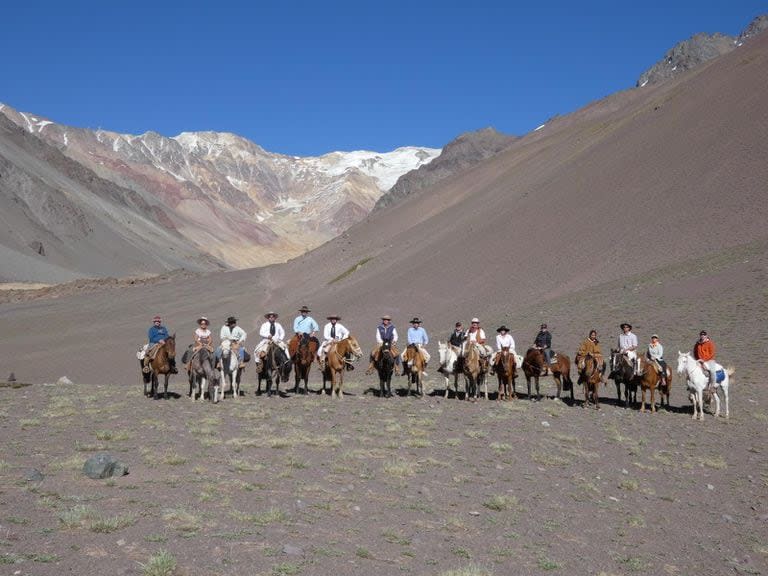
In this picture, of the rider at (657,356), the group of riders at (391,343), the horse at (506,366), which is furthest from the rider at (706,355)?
the horse at (506,366)

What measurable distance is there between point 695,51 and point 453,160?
52.1 m

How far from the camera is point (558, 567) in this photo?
966 centimetres

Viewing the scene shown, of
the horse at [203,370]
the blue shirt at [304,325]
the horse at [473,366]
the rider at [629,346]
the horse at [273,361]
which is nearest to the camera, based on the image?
the horse at [203,370]

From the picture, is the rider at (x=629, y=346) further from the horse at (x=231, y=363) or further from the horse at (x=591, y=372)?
the horse at (x=231, y=363)

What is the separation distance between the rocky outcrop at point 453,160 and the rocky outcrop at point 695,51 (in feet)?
112

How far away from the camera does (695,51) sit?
154 metres

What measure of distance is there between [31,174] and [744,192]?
111 meters

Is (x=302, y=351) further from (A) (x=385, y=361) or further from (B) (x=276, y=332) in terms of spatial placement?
(A) (x=385, y=361)

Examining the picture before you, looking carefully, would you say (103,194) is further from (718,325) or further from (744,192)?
(718,325)

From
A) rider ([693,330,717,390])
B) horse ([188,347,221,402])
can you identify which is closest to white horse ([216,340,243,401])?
horse ([188,347,221,402])

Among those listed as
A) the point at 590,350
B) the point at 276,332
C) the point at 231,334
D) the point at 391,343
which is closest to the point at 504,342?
the point at 590,350

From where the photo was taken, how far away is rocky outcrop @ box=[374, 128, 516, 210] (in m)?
169

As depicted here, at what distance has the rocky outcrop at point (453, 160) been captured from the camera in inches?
6668

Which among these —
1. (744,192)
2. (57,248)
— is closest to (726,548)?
(744,192)
